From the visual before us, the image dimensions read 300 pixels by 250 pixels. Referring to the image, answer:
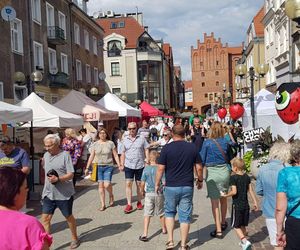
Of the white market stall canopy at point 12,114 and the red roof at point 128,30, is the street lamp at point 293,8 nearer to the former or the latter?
the white market stall canopy at point 12,114

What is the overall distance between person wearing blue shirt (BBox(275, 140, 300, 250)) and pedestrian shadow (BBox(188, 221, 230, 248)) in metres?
2.44

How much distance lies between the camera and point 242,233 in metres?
5.78

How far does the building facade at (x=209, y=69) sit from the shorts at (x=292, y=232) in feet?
280

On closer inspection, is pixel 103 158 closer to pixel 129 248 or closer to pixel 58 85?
pixel 129 248

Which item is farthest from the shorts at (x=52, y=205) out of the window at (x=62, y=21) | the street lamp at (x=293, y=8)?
the window at (x=62, y=21)

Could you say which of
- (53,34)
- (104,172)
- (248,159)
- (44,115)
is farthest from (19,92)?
(104,172)

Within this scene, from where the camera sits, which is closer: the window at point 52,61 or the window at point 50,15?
the window at point 52,61

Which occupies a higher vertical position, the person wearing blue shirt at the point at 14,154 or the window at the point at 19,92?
the window at the point at 19,92

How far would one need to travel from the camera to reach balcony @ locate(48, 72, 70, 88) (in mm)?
22531

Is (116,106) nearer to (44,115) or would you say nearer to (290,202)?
(44,115)

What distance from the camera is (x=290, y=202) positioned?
12.6 ft

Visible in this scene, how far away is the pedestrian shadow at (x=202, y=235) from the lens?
20.6 ft

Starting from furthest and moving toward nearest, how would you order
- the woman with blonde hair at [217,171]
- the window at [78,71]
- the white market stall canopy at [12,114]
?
the window at [78,71] < the white market stall canopy at [12,114] < the woman with blonde hair at [217,171]

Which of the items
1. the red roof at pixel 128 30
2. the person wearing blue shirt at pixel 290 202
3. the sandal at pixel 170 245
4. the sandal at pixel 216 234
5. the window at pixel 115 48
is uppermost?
the red roof at pixel 128 30
